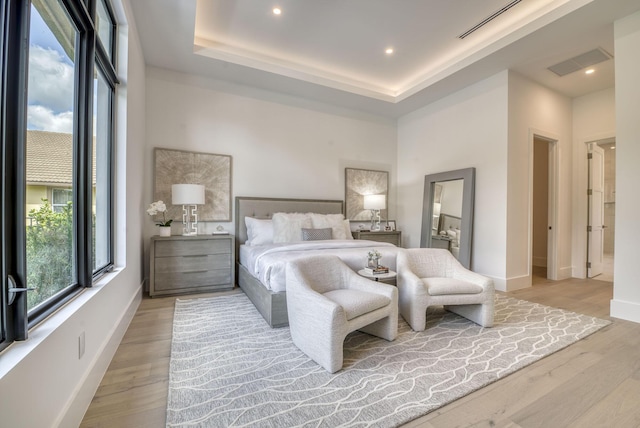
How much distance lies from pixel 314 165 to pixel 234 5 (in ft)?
8.60

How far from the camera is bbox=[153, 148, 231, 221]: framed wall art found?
402 centimetres

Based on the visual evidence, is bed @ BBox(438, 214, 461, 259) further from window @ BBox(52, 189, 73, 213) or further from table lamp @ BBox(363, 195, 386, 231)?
window @ BBox(52, 189, 73, 213)

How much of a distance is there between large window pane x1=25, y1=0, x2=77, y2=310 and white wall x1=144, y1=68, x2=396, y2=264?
97.1 inches

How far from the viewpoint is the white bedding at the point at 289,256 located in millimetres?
2705

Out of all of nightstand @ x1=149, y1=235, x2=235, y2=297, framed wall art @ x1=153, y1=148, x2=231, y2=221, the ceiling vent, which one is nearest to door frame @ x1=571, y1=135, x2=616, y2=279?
the ceiling vent

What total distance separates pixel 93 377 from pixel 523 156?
5389 millimetres

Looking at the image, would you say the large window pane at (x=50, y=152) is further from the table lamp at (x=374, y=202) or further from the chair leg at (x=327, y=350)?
the table lamp at (x=374, y=202)

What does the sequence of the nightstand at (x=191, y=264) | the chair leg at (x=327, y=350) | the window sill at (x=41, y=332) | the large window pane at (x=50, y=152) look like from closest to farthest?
1. the window sill at (x=41, y=332)
2. the large window pane at (x=50, y=152)
3. the chair leg at (x=327, y=350)
4. the nightstand at (x=191, y=264)

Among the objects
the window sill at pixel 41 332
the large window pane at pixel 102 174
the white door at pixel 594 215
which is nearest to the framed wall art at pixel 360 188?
the white door at pixel 594 215

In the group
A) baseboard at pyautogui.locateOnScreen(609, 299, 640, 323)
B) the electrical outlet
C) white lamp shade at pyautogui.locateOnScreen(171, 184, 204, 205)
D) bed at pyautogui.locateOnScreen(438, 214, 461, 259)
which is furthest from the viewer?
bed at pyautogui.locateOnScreen(438, 214, 461, 259)

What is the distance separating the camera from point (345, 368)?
196cm

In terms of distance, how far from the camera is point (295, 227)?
4.14 meters

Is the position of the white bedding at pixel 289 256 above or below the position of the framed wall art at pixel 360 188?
below

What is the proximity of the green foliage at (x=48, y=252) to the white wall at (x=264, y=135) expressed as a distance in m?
2.45
